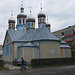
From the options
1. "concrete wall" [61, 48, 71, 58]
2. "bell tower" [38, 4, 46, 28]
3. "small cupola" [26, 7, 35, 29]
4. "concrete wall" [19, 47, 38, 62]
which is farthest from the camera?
"small cupola" [26, 7, 35, 29]

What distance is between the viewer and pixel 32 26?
35.0 metres

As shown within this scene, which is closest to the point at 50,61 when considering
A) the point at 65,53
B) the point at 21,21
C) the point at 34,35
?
the point at 65,53

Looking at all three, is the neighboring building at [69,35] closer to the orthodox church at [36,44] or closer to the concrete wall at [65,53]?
the orthodox church at [36,44]

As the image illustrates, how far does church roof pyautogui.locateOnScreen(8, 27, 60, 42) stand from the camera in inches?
1016

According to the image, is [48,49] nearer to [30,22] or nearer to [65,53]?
[65,53]

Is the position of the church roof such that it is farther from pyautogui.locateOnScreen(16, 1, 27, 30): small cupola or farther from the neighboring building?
the neighboring building

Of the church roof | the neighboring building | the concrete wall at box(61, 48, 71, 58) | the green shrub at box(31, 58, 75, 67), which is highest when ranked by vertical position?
the neighboring building

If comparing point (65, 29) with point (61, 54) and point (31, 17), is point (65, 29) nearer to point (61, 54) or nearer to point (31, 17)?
point (31, 17)

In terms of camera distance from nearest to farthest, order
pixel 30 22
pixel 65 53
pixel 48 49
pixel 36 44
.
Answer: pixel 48 49 < pixel 36 44 < pixel 65 53 < pixel 30 22

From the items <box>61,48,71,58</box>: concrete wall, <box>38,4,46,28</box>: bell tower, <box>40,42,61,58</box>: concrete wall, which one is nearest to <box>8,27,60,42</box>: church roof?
<box>40,42,61,58</box>: concrete wall

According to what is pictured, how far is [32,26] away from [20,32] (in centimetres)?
391

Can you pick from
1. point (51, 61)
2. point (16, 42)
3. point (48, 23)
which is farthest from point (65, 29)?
point (51, 61)

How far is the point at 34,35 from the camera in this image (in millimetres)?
28953

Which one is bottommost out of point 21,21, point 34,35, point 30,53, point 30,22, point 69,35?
point 30,53
